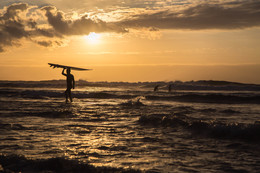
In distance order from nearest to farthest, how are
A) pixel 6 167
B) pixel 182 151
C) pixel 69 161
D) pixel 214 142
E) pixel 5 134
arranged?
pixel 6 167 → pixel 69 161 → pixel 182 151 → pixel 214 142 → pixel 5 134

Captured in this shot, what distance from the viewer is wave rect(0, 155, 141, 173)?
4.46 meters

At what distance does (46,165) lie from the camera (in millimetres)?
4645

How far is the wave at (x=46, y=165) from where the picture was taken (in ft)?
14.6

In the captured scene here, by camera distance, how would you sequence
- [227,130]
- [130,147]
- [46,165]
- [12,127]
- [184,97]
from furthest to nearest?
1. [184,97]
2. [12,127]
3. [227,130]
4. [130,147]
5. [46,165]

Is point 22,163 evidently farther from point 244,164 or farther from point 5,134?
point 244,164

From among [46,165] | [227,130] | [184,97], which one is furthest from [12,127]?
[184,97]

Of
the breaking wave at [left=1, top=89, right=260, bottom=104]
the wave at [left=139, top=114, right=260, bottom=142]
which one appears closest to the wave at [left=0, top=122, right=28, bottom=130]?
the wave at [left=139, top=114, right=260, bottom=142]

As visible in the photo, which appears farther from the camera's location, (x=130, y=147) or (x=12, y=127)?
(x=12, y=127)

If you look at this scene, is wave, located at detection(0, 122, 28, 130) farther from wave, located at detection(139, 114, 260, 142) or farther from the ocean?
wave, located at detection(139, 114, 260, 142)

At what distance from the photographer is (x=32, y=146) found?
5.93m

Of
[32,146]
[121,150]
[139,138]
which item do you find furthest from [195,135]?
[32,146]

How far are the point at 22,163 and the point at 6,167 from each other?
0.91 ft

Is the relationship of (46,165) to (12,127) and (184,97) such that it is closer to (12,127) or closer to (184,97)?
(12,127)

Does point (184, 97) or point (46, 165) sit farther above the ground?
point (46, 165)
